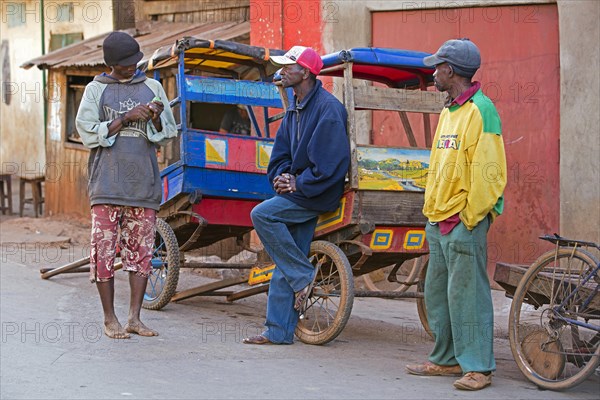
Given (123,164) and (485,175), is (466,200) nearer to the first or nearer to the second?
(485,175)

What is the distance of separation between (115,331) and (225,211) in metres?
1.64

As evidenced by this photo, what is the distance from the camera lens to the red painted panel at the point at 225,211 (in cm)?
824

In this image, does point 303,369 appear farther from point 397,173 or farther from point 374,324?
point 374,324

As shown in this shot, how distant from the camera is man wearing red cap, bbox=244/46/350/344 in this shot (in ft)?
22.3

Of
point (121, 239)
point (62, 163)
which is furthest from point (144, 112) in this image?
point (62, 163)

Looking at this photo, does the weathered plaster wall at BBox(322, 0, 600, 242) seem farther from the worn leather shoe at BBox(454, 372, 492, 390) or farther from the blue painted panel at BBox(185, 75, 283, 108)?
the worn leather shoe at BBox(454, 372, 492, 390)

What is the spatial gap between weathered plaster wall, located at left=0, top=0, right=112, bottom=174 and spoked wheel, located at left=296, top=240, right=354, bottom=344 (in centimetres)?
1117

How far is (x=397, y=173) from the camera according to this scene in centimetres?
709

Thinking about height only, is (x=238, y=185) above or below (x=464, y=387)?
above

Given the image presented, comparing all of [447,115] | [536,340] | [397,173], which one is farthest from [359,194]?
[536,340]

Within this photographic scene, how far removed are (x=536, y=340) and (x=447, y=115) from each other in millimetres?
1400

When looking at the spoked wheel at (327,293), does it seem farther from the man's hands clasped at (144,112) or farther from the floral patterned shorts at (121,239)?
the man's hands clasped at (144,112)

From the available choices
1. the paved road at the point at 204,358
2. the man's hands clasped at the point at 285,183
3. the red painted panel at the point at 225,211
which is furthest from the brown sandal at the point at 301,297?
the red painted panel at the point at 225,211

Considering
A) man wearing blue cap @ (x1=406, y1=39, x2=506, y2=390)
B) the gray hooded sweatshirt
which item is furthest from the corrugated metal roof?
man wearing blue cap @ (x1=406, y1=39, x2=506, y2=390)
